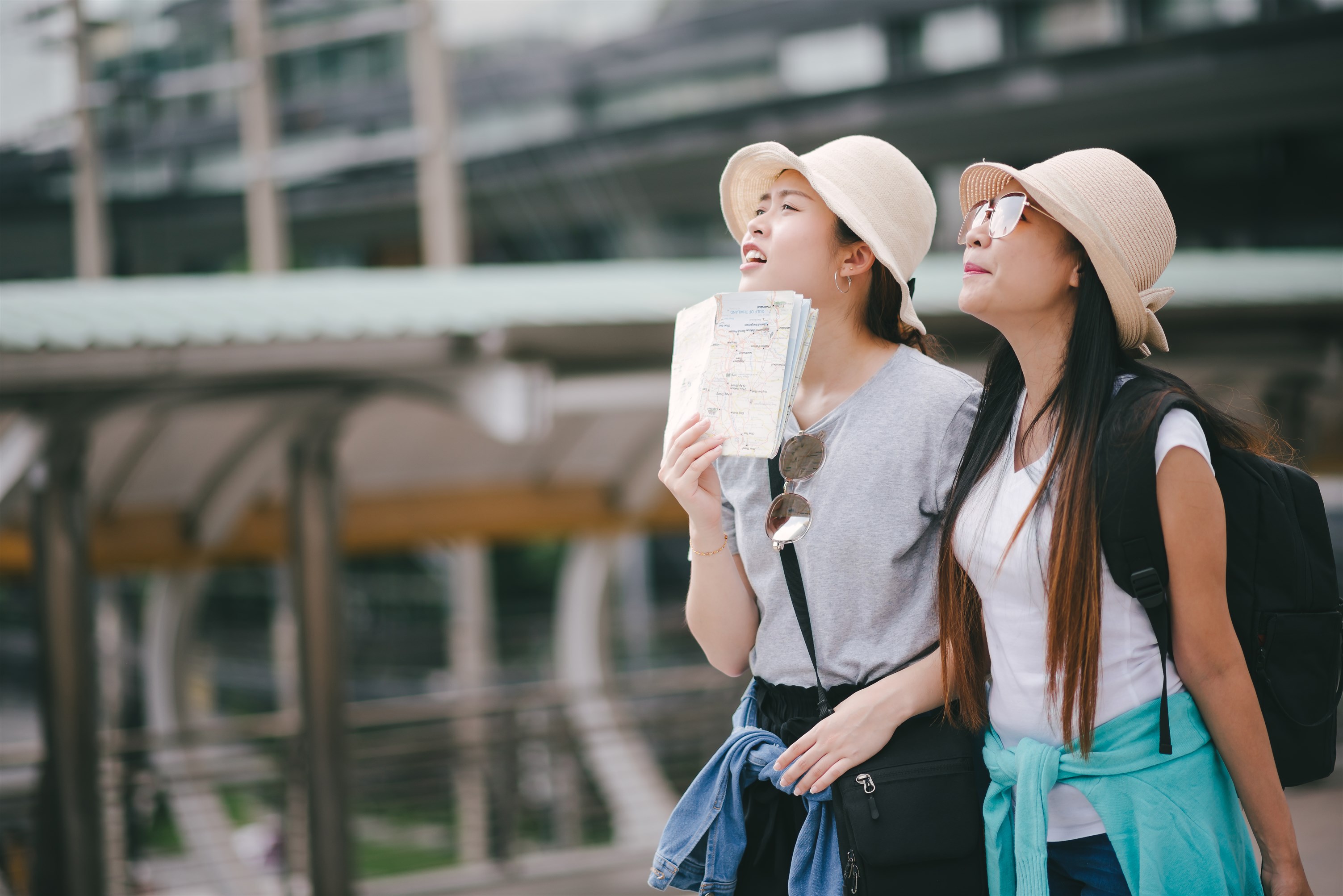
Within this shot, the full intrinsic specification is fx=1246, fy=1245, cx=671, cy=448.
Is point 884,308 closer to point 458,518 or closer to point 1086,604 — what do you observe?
point 1086,604

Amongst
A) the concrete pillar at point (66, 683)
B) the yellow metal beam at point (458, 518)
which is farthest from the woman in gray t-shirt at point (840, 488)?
the yellow metal beam at point (458, 518)

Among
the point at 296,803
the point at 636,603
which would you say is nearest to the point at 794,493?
the point at 296,803

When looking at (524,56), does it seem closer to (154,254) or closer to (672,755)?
(154,254)

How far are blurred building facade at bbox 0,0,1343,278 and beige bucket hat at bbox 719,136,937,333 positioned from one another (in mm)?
9901

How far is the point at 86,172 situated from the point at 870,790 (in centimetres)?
1172

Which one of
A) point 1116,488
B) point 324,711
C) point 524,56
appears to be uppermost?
point 524,56

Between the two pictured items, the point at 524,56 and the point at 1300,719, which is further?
the point at 524,56

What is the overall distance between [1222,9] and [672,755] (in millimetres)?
11155

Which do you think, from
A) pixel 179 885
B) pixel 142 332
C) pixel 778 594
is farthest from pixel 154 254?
pixel 778 594

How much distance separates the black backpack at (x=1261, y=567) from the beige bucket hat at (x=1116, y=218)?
0.12m

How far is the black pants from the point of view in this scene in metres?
1.93

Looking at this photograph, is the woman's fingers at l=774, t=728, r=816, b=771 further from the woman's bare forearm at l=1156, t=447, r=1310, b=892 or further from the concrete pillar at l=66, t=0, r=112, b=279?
the concrete pillar at l=66, t=0, r=112, b=279

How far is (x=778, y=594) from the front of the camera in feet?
6.37

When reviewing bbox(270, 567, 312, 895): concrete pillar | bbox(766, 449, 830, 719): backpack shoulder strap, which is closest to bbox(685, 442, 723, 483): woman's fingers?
bbox(766, 449, 830, 719): backpack shoulder strap
